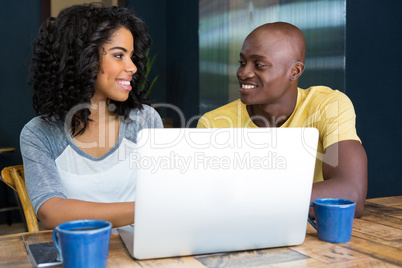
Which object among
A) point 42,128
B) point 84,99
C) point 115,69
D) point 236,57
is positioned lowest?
point 42,128

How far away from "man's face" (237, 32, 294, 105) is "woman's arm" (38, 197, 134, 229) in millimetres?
773

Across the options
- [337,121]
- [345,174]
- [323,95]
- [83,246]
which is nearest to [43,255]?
[83,246]

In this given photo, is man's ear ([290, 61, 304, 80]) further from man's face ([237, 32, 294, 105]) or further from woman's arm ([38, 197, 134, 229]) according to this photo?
woman's arm ([38, 197, 134, 229])

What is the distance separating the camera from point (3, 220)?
4.01 meters

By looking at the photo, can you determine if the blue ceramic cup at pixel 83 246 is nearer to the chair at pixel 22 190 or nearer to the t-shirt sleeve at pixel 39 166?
the t-shirt sleeve at pixel 39 166

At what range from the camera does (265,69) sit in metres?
1.68

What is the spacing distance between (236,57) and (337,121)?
1989 mm

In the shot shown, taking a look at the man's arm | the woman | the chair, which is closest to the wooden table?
the man's arm

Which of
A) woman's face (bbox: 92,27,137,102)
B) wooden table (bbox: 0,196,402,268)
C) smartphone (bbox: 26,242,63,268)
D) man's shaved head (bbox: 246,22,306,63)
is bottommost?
wooden table (bbox: 0,196,402,268)

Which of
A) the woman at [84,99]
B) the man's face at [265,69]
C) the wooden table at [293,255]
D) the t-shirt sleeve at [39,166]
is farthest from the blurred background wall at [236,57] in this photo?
the t-shirt sleeve at [39,166]

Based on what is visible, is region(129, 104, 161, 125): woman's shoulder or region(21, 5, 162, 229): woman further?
region(129, 104, 161, 125): woman's shoulder

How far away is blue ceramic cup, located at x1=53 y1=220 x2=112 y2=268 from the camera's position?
71 cm

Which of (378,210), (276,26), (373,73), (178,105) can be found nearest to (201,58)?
(178,105)

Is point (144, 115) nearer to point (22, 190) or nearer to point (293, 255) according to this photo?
point (22, 190)
